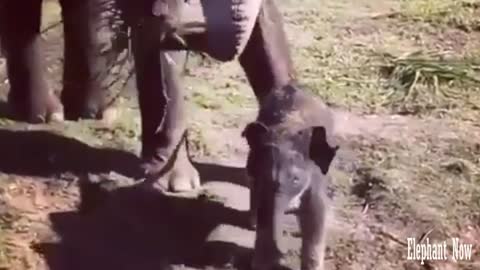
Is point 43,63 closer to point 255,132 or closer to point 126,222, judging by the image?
point 126,222

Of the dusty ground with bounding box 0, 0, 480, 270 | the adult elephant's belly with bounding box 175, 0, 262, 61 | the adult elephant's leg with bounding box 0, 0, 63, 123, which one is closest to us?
the adult elephant's belly with bounding box 175, 0, 262, 61

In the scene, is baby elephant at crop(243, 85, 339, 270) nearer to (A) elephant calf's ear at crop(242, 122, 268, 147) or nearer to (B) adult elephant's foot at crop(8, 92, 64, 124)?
(A) elephant calf's ear at crop(242, 122, 268, 147)

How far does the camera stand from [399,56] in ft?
5.65

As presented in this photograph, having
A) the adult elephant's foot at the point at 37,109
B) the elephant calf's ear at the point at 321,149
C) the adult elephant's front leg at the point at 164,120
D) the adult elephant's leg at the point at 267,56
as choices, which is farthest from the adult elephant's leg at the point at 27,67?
the elephant calf's ear at the point at 321,149

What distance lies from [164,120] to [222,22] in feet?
0.74

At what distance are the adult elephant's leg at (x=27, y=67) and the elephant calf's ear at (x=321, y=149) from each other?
0.41 meters

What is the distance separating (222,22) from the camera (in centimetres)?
134

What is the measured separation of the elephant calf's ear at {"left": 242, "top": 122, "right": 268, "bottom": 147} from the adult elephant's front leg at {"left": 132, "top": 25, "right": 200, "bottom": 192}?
0.16m

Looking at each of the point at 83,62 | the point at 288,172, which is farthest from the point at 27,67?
the point at 288,172

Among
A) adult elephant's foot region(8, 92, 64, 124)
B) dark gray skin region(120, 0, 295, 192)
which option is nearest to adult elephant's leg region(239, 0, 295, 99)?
dark gray skin region(120, 0, 295, 192)

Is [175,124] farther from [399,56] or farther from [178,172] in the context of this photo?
[399,56]

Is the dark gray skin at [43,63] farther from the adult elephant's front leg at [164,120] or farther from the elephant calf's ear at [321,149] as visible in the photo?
the elephant calf's ear at [321,149]

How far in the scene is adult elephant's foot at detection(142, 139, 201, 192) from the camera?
1.51 metres

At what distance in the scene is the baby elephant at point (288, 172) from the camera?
1337 mm
